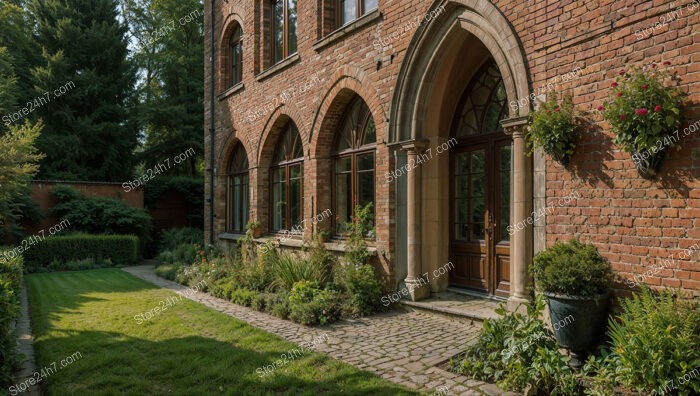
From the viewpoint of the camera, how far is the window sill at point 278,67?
10.8 m

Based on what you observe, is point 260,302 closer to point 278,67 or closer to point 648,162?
point 278,67

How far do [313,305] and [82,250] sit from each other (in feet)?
39.5

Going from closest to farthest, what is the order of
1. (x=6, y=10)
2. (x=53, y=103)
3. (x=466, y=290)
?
(x=466, y=290) < (x=6, y=10) < (x=53, y=103)

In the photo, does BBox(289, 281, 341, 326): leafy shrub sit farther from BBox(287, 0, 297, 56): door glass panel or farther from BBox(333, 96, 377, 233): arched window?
BBox(287, 0, 297, 56): door glass panel

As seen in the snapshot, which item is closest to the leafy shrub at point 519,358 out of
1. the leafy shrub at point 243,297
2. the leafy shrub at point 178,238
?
the leafy shrub at point 243,297

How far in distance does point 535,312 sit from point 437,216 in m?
3.12

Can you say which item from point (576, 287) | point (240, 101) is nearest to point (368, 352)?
point (576, 287)

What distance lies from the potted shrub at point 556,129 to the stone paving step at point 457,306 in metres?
2.36

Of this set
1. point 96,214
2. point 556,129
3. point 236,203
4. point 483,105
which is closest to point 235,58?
point 236,203

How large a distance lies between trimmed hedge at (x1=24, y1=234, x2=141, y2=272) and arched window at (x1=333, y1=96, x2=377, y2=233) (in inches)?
404

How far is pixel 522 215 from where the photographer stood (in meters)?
5.88

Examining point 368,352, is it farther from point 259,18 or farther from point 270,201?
point 259,18

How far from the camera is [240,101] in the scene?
1377 centimetres

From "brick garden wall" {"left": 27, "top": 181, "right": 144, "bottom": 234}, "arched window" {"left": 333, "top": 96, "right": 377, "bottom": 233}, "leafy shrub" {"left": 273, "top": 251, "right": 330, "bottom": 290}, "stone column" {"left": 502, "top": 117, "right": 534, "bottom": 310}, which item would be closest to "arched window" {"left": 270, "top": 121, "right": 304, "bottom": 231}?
"arched window" {"left": 333, "top": 96, "right": 377, "bottom": 233}
